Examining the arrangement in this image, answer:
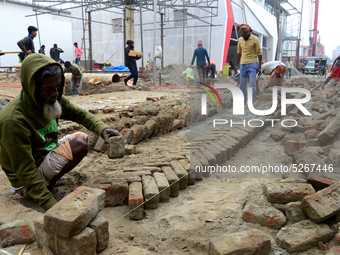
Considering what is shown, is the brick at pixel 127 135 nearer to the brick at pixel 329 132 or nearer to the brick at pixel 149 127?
the brick at pixel 149 127

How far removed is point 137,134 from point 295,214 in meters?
2.45

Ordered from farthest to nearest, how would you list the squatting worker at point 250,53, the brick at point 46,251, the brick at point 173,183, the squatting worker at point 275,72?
1. the squatting worker at point 275,72
2. the squatting worker at point 250,53
3. the brick at point 173,183
4. the brick at point 46,251

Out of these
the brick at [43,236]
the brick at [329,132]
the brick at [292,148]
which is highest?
the brick at [329,132]

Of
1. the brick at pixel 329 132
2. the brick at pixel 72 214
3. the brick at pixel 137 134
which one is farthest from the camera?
the brick at pixel 137 134

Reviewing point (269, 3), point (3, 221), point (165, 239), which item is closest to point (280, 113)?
point (165, 239)

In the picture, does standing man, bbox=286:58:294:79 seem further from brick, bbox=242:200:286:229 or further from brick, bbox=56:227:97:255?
brick, bbox=56:227:97:255

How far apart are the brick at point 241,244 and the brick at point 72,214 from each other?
767 millimetres

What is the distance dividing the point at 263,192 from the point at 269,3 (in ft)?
97.7

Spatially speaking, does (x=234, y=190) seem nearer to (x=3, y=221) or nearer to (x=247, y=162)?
(x=247, y=162)

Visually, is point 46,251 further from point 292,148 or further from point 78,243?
point 292,148

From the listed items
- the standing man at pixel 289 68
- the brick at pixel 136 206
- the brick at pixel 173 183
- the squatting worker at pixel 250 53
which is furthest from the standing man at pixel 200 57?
the brick at pixel 136 206

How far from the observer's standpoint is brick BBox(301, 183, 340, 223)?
5.89 feet

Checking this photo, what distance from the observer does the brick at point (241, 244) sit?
1594mm

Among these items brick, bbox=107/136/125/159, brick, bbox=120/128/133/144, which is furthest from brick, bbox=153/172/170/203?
brick, bbox=120/128/133/144
